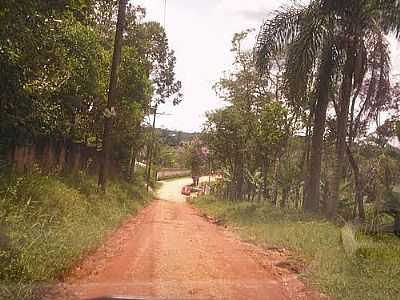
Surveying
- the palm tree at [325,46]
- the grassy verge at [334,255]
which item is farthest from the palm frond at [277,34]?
the grassy verge at [334,255]

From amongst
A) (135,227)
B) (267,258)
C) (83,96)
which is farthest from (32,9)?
(83,96)

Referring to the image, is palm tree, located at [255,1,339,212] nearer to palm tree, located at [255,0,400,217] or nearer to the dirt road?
palm tree, located at [255,0,400,217]

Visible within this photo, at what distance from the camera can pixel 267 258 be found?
32.0ft

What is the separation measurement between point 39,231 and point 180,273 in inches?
84.2

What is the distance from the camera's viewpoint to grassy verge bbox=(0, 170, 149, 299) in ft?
19.9

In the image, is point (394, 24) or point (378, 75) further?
point (378, 75)

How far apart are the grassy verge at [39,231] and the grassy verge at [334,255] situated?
11.9ft

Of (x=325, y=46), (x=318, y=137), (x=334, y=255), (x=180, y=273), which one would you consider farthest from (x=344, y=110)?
(x=180, y=273)

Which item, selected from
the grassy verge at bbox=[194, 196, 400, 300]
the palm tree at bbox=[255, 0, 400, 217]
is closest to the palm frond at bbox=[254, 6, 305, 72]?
the palm tree at bbox=[255, 0, 400, 217]

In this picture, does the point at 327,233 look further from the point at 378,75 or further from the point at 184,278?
the point at 378,75

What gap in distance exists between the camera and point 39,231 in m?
7.66

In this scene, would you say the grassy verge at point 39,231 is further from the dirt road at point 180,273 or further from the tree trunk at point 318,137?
the tree trunk at point 318,137

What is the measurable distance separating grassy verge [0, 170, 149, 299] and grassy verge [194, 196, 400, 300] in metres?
3.61

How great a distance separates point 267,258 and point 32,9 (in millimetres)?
5980
